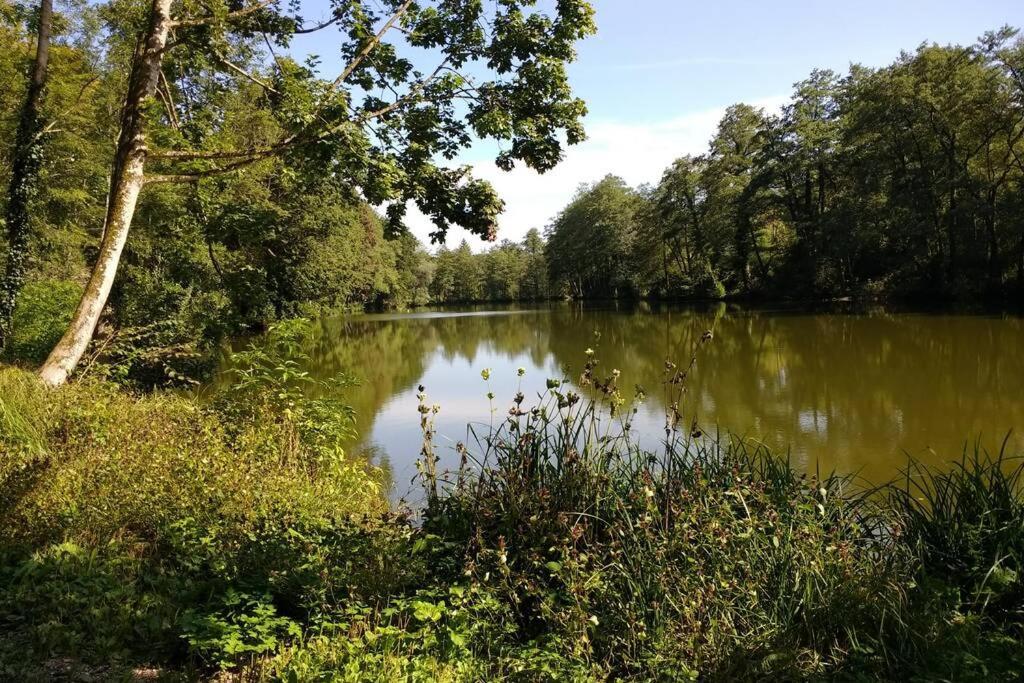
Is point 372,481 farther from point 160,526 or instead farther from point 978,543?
point 978,543

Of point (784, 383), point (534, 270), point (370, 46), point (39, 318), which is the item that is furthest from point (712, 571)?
point (534, 270)

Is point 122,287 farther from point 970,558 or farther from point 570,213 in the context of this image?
point 570,213

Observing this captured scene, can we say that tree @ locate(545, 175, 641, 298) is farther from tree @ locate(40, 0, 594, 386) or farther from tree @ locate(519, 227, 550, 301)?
tree @ locate(40, 0, 594, 386)

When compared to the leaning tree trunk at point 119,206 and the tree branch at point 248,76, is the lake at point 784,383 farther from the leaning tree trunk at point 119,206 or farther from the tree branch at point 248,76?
the tree branch at point 248,76

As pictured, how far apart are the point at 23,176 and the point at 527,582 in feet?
41.5

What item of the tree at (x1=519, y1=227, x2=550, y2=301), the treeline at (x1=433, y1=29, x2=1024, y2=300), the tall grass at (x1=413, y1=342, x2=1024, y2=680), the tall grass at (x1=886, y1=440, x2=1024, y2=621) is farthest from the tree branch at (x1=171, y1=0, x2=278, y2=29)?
the tree at (x1=519, y1=227, x2=550, y2=301)

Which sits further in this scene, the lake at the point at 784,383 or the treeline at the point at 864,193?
the treeline at the point at 864,193

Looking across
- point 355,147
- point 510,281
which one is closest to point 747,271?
point 355,147

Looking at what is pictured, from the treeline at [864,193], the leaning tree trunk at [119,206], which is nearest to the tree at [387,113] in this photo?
the leaning tree trunk at [119,206]

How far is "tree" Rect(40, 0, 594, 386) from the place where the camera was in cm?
608

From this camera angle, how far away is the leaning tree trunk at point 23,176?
9562 mm

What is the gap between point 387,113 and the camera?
6.92 metres

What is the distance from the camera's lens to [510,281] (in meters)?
99.6

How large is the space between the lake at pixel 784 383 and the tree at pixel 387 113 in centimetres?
307
